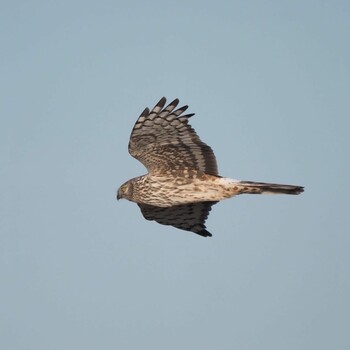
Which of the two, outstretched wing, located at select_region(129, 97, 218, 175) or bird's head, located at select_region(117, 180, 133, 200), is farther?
bird's head, located at select_region(117, 180, 133, 200)

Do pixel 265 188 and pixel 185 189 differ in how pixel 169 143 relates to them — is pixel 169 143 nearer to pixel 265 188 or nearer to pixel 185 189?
pixel 185 189

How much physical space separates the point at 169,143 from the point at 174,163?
0.32 meters

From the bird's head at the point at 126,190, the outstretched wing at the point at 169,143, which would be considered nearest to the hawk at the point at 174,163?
the outstretched wing at the point at 169,143

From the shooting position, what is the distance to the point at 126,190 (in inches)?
457

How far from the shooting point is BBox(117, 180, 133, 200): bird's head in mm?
11523

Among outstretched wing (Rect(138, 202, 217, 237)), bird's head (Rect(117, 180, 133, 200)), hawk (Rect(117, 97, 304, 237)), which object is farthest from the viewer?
outstretched wing (Rect(138, 202, 217, 237))

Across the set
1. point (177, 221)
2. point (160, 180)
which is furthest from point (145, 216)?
point (160, 180)

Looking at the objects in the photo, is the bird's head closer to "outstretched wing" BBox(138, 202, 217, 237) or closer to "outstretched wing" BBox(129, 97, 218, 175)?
"outstretched wing" BBox(129, 97, 218, 175)

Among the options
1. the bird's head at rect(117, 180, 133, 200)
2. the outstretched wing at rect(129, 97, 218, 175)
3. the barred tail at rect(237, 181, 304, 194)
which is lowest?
the barred tail at rect(237, 181, 304, 194)

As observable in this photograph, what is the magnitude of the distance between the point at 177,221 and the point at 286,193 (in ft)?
9.10

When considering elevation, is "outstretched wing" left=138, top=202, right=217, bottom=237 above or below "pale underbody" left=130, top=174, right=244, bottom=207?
below

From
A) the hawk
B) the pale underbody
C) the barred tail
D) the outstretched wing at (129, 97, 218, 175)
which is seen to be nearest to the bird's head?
the hawk

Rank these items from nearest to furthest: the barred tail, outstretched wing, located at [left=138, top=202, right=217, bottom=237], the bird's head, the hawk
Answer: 1. the barred tail
2. the hawk
3. the bird's head
4. outstretched wing, located at [left=138, top=202, right=217, bottom=237]

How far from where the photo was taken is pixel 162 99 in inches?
432
